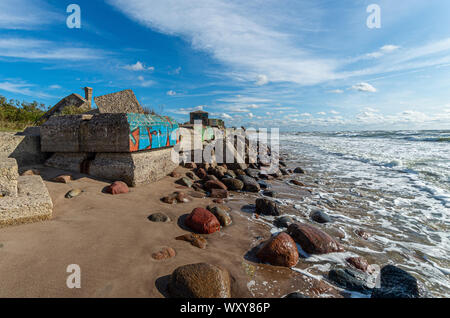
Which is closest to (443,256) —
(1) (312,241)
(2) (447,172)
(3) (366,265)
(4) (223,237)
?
(3) (366,265)

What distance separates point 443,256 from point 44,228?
4704 millimetres

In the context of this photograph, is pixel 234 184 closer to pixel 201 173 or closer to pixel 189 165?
pixel 201 173

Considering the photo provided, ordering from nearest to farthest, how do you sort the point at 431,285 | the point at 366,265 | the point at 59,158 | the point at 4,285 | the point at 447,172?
the point at 4,285 < the point at 431,285 < the point at 366,265 < the point at 59,158 < the point at 447,172

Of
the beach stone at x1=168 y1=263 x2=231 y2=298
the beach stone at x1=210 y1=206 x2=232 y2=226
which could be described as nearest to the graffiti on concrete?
the beach stone at x1=210 y1=206 x2=232 y2=226

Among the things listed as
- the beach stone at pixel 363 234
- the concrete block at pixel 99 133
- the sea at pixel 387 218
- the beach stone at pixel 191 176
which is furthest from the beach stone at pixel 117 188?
the beach stone at pixel 363 234

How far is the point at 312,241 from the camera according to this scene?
2484mm

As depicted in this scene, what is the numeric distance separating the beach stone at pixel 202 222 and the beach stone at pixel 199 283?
2.93 feet

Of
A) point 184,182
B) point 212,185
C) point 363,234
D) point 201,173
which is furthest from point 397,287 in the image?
point 201,173

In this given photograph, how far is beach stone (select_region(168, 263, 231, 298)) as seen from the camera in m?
1.57

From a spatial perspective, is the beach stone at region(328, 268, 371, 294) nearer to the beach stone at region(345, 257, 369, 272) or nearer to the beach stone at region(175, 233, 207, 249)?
the beach stone at region(345, 257, 369, 272)

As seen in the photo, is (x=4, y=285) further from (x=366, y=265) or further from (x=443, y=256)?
(x=443, y=256)

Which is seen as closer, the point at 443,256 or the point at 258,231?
the point at 443,256

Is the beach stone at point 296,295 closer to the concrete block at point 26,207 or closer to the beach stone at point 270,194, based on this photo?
the concrete block at point 26,207

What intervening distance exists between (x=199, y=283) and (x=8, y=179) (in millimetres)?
2466
